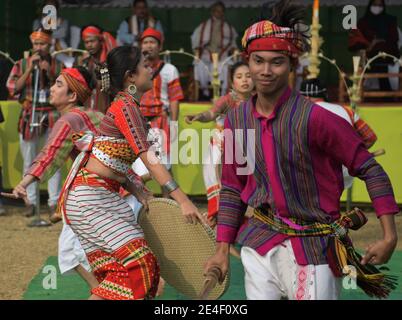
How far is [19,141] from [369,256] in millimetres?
7561

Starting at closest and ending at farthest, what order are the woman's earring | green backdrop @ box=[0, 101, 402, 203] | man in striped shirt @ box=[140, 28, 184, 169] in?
the woman's earring
man in striped shirt @ box=[140, 28, 184, 169]
green backdrop @ box=[0, 101, 402, 203]

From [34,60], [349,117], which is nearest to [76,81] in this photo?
[349,117]

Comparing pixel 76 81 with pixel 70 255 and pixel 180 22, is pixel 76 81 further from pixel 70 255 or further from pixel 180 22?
pixel 180 22

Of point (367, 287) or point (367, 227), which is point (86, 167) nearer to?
point (367, 287)

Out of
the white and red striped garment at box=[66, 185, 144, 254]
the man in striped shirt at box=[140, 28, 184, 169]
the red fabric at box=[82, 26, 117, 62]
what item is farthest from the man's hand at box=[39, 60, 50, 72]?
the white and red striped garment at box=[66, 185, 144, 254]

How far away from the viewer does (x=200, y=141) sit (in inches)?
388

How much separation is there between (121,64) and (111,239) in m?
0.93

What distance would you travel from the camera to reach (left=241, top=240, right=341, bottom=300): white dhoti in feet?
11.5

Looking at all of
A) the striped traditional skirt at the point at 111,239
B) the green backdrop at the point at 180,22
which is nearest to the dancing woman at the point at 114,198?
the striped traditional skirt at the point at 111,239

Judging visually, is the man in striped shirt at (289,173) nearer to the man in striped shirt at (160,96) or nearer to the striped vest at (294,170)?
the striped vest at (294,170)

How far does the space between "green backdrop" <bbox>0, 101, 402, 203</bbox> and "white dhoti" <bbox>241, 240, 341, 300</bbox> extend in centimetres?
627

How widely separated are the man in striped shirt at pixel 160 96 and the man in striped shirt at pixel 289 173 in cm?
498

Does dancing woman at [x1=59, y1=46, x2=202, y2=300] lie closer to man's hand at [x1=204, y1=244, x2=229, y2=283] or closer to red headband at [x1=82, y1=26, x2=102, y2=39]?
man's hand at [x1=204, y1=244, x2=229, y2=283]

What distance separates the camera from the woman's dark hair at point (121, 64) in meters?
4.76
